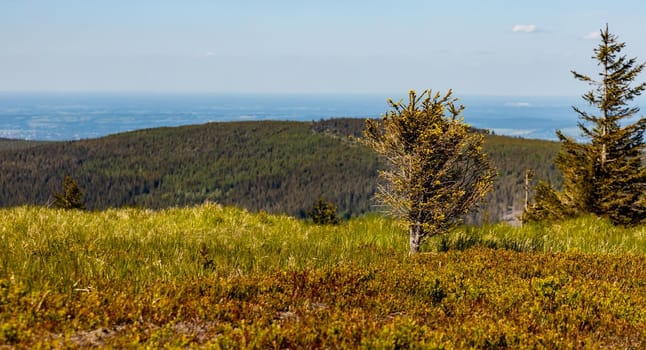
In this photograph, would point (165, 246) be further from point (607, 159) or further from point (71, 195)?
point (71, 195)

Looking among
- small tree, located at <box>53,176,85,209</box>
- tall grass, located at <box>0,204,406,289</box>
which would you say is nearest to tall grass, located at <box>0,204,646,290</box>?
tall grass, located at <box>0,204,406,289</box>

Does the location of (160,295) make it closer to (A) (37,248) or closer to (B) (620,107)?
(A) (37,248)

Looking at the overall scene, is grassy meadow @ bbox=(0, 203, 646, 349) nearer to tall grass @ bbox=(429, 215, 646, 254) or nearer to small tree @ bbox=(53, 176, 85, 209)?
tall grass @ bbox=(429, 215, 646, 254)

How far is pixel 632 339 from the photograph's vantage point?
4.91 meters

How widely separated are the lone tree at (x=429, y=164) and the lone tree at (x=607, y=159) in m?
10.7

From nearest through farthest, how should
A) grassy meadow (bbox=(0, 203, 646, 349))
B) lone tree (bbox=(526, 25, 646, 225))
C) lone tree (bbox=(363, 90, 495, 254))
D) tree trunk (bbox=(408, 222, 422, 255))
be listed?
1. grassy meadow (bbox=(0, 203, 646, 349))
2. lone tree (bbox=(363, 90, 495, 254))
3. tree trunk (bbox=(408, 222, 422, 255))
4. lone tree (bbox=(526, 25, 646, 225))

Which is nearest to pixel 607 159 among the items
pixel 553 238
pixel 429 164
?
pixel 553 238

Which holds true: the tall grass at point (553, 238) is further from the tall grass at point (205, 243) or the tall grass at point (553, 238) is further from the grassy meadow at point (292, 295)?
the grassy meadow at point (292, 295)

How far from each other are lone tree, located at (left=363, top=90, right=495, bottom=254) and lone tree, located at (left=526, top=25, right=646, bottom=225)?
10.7 m

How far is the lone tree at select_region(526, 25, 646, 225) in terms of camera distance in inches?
689

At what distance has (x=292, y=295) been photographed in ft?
18.1

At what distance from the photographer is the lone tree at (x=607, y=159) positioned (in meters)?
17.5

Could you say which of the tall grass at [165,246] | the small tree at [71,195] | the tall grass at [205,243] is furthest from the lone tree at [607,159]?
the small tree at [71,195]

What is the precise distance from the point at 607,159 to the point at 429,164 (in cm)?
1325
